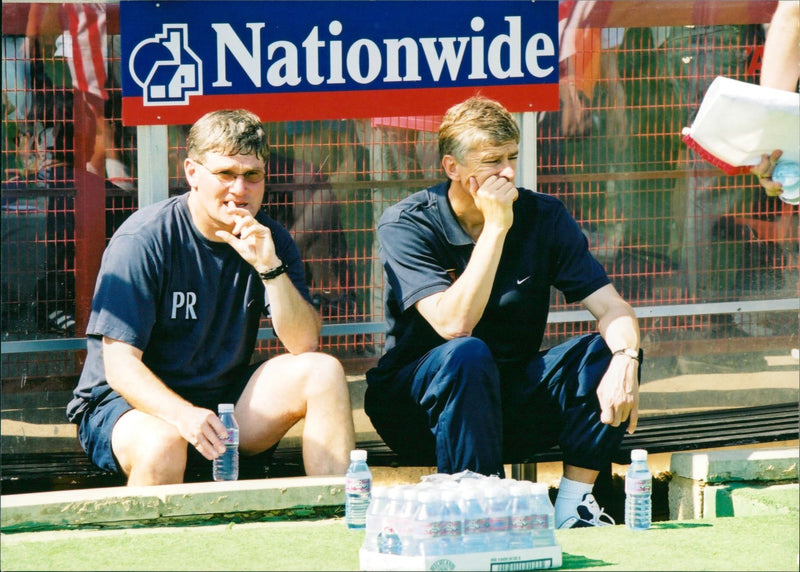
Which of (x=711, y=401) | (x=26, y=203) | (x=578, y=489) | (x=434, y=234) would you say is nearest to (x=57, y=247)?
(x=26, y=203)

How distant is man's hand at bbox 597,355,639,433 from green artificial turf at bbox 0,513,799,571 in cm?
35

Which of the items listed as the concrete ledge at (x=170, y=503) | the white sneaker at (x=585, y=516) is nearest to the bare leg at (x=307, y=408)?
the concrete ledge at (x=170, y=503)

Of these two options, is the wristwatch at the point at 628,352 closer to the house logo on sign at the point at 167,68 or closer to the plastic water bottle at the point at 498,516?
the plastic water bottle at the point at 498,516

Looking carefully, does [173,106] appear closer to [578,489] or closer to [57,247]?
[57,247]

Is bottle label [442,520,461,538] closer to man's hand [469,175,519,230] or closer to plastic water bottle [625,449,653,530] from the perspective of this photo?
plastic water bottle [625,449,653,530]

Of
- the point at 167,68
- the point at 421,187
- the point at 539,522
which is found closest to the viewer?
the point at 539,522

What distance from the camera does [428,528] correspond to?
3084 millimetres

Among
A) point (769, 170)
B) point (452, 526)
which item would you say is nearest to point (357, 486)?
point (452, 526)

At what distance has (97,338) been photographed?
13.2ft

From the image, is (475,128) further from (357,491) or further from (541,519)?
(541,519)

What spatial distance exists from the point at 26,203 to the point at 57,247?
0.20m

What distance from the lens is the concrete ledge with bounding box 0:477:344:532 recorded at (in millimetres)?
3582

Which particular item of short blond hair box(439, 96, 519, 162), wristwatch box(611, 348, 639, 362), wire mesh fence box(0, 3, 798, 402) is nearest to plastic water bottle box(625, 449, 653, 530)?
wristwatch box(611, 348, 639, 362)

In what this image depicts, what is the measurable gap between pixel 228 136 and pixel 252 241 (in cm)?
37
